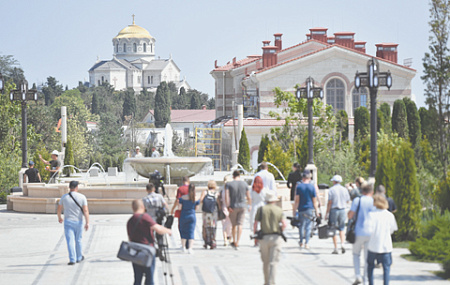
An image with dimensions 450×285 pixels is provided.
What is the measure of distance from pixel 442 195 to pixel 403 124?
2285 centimetres

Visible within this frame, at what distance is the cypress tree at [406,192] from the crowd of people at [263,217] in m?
1.06

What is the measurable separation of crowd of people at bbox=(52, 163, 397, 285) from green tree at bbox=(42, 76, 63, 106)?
126 m

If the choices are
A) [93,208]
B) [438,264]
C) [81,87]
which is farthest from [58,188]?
[81,87]

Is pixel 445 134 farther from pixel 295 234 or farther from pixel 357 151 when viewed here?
pixel 357 151

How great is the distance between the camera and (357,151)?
33.9m

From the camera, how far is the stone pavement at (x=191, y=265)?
468 inches

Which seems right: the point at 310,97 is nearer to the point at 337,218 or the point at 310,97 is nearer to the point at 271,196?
the point at 337,218

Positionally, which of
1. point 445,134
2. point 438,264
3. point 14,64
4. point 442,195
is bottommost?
point 438,264

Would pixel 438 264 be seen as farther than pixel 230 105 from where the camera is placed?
No

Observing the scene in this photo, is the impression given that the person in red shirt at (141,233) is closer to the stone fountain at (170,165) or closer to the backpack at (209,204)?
the backpack at (209,204)

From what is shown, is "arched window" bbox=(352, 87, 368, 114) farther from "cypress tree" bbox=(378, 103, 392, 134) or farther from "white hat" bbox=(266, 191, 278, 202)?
"white hat" bbox=(266, 191, 278, 202)

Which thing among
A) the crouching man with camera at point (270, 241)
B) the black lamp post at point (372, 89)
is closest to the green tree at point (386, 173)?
the black lamp post at point (372, 89)

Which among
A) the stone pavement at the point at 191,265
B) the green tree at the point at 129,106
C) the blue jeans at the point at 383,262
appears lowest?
the stone pavement at the point at 191,265

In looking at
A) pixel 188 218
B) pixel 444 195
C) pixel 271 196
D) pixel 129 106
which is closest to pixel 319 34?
pixel 444 195
